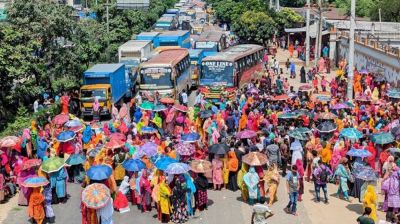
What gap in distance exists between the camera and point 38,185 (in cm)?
1568

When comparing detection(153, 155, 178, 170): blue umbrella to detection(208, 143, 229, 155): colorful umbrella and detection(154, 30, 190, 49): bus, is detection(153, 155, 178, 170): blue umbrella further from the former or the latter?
detection(154, 30, 190, 49): bus

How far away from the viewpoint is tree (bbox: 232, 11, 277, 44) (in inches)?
2270

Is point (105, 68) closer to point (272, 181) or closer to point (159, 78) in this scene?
point (159, 78)

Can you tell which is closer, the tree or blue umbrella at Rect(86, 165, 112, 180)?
blue umbrella at Rect(86, 165, 112, 180)

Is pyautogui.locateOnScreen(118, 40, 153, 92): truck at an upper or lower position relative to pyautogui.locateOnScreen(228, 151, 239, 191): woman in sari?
upper

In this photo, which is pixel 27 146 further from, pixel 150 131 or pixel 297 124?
pixel 297 124

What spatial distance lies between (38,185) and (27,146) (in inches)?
200

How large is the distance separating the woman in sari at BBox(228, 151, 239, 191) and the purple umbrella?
2147 mm

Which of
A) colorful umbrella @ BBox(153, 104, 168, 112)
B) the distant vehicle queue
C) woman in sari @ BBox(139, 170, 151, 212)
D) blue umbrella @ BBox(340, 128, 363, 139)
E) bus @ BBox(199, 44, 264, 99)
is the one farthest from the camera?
bus @ BBox(199, 44, 264, 99)

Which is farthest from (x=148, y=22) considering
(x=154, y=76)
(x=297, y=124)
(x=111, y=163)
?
(x=111, y=163)

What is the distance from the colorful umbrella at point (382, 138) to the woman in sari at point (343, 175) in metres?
2.05

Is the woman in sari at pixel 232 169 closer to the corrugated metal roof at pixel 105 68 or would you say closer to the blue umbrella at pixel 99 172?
the blue umbrella at pixel 99 172

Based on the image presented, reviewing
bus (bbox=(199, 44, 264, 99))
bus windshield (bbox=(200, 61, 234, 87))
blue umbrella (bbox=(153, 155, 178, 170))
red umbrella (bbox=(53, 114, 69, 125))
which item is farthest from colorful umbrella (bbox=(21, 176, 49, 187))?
bus windshield (bbox=(200, 61, 234, 87))

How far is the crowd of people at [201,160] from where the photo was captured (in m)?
16.3
